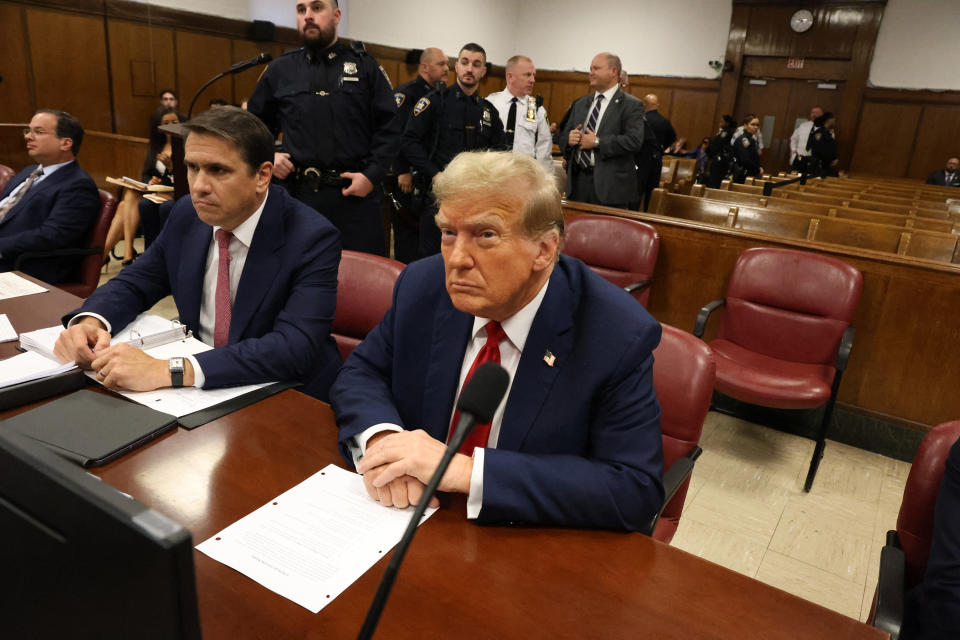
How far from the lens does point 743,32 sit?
37.0 feet

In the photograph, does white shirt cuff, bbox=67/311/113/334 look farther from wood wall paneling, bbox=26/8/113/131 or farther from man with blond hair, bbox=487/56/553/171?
wood wall paneling, bbox=26/8/113/131

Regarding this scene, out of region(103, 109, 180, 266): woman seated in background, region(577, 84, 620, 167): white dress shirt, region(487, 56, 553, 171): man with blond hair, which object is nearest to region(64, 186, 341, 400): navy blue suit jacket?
region(577, 84, 620, 167): white dress shirt

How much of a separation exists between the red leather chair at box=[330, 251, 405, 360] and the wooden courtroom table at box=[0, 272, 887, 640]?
2.66ft

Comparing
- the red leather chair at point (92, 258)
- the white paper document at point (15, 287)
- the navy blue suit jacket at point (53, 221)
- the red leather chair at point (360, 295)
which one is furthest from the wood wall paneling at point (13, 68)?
the red leather chair at point (360, 295)

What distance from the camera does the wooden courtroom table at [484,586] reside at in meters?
0.83

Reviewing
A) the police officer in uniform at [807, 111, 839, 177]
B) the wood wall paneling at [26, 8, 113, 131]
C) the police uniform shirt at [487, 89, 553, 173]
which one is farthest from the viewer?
the police officer in uniform at [807, 111, 839, 177]

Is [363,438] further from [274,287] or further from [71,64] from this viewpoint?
[71,64]

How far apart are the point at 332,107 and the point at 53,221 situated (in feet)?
4.76

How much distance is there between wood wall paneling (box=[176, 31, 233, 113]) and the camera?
830cm

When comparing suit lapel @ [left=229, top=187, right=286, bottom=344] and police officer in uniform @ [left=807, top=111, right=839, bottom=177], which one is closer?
suit lapel @ [left=229, top=187, right=286, bottom=344]

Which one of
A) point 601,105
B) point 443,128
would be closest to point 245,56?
point 443,128

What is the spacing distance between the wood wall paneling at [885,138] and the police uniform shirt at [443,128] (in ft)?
31.9

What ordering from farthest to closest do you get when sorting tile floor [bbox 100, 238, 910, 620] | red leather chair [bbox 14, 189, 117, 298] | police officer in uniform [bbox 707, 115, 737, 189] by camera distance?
police officer in uniform [bbox 707, 115, 737, 189] → red leather chair [bbox 14, 189, 117, 298] → tile floor [bbox 100, 238, 910, 620]

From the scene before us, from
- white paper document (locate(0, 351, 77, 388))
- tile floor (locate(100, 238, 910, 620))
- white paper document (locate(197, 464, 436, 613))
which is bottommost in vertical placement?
tile floor (locate(100, 238, 910, 620))
